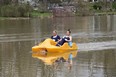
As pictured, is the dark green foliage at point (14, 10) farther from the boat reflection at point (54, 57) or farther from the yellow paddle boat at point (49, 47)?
the boat reflection at point (54, 57)

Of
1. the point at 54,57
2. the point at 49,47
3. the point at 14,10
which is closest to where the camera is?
the point at 54,57

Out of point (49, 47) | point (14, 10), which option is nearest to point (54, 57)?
point (49, 47)

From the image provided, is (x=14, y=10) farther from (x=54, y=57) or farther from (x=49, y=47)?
(x=54, y=57)

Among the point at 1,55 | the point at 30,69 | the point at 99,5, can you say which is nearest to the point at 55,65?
the point at 30,69

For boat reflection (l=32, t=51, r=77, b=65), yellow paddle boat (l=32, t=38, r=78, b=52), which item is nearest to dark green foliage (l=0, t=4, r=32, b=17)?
yellow paddle boat (l=32, t=38, r=78, b=52)

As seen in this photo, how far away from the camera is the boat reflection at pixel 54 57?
2060 centimetres

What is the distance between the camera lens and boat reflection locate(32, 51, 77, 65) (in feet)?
67.6

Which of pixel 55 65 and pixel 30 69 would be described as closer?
pixel 30 69

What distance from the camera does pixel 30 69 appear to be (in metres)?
17.7

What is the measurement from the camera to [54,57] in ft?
72.3

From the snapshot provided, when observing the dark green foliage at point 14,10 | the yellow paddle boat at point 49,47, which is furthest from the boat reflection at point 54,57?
the dark green foliage at point 14,10

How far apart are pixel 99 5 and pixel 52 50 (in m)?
87.3

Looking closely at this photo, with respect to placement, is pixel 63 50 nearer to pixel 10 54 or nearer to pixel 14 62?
pixel 10 54

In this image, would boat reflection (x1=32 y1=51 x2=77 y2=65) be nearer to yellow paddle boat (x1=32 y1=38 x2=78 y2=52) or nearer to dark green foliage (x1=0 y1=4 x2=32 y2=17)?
yellow paddle boat (x1=32 y1=38 x2=78 y2=52)
